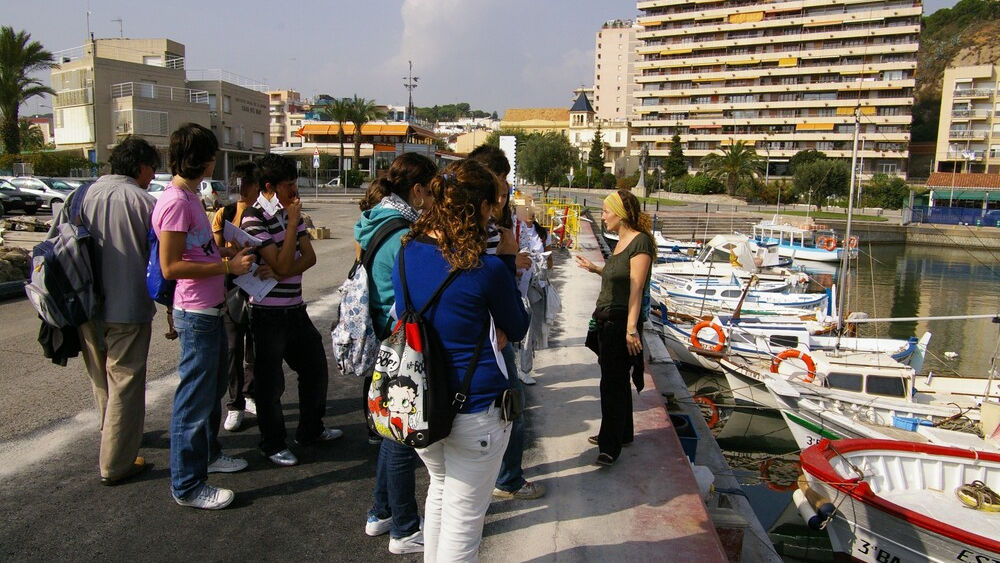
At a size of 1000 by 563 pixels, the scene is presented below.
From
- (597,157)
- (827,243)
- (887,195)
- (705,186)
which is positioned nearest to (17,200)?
(827,243)

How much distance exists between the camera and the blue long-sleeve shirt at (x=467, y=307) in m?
2.40

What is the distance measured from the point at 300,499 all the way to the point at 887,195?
68.6m

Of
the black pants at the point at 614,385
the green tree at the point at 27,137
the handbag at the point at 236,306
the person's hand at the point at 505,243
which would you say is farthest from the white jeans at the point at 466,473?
the green tree at the point at 27,137

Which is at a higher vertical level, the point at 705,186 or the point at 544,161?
the point at 544,161

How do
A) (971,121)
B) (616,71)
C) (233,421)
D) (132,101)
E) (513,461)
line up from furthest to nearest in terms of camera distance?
(616,71) → (971,121) → (132,101) → (233,421) → (513,461)

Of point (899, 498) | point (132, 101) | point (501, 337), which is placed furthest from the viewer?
point (132, 101)

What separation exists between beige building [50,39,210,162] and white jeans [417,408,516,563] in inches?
1709

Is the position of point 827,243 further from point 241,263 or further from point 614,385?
point 241,263

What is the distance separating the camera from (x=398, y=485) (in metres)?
3.07

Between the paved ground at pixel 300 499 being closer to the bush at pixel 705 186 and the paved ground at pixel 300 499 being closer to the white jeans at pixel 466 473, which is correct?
the white jeans at pixel 466 473

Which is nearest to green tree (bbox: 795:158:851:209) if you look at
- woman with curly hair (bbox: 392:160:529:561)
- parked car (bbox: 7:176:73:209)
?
parked car (bbox: 7:176:73:209)

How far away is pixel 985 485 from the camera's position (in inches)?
245

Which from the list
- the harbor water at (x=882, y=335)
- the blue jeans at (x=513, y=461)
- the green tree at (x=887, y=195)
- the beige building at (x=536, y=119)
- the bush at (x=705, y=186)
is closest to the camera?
the blue jeans at (x=513, y=461)

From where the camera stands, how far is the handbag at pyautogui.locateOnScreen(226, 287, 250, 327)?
4492 millimetres
